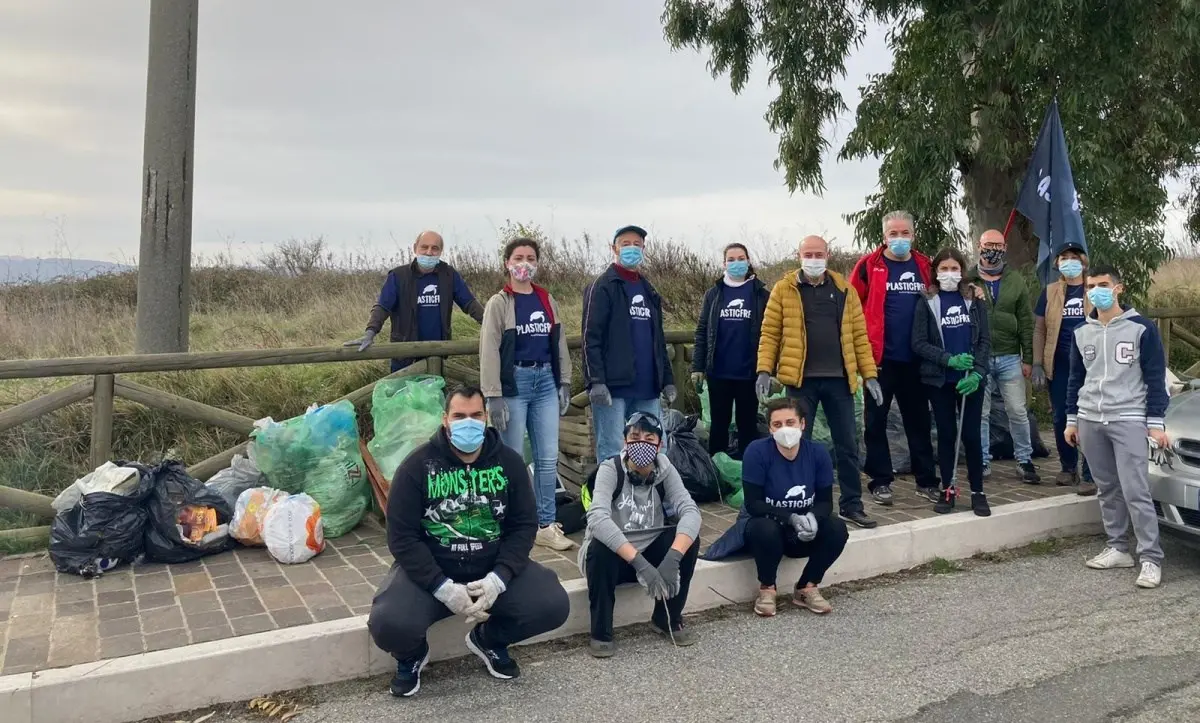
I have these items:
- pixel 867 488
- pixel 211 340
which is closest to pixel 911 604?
pixel 867 488

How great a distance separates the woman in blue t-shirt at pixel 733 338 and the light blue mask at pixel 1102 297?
203 centimetres

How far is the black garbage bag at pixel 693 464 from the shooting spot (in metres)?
6.52

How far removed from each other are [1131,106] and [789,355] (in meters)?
7.34

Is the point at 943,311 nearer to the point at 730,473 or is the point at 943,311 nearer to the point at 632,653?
the point at 730,473

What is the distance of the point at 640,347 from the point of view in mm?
5910

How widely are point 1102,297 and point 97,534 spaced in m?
5.94

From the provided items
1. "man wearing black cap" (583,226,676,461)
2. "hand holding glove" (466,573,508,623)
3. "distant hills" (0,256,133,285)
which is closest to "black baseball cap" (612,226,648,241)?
"man wearing black cap" (583,226,676,461)

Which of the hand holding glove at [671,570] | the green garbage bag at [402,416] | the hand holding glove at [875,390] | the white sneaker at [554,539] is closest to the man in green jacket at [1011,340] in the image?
the hand holding glove at [875,390]

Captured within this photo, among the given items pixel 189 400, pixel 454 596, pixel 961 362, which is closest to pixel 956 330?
pixel 961 362

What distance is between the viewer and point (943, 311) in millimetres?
6297

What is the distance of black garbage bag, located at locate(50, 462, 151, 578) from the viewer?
5.01 metres

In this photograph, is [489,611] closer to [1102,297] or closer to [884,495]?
[884,495]

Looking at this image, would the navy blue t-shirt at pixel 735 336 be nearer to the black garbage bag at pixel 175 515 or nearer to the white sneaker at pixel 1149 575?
the white sneaker at pixel 1149 575

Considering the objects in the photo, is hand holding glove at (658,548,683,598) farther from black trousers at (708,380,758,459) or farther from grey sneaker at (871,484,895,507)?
grey sneaker at (871,484,895,507)
